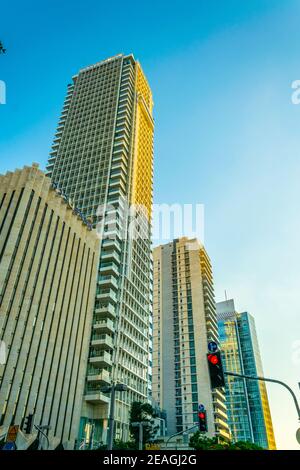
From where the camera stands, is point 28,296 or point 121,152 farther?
point 121,152

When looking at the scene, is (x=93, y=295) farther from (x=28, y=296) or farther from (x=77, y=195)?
(x=77, y=195)

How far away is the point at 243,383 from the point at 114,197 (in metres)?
108

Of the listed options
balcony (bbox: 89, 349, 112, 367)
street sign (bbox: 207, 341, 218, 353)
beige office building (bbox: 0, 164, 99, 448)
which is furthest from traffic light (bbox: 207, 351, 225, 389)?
balcony (bbox: 89, 349, 112, 367)

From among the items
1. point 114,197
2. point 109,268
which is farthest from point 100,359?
point 114,197

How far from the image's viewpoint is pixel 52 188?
173ft

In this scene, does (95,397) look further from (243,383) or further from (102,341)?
(243,383)

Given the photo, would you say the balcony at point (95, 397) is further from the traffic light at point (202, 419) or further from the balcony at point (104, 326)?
the traffic light at point (202, 419)

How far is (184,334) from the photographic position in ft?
348

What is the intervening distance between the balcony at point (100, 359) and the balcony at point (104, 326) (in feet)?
11.2

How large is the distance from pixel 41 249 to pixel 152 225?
148 feet

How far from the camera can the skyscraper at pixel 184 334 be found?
9356cm

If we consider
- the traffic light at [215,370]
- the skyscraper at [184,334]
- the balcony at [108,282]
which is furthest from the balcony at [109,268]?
the traffic light at [215,370]

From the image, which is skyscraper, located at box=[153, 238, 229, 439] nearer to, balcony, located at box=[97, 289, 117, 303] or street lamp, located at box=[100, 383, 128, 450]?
balcony, located at box=[97, 289, 117, 303]

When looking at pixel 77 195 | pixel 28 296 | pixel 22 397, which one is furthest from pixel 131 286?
pixel 22 397
